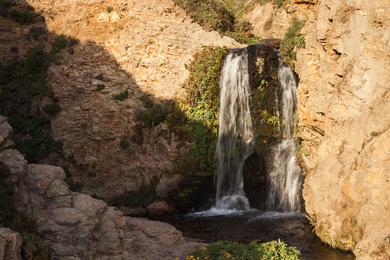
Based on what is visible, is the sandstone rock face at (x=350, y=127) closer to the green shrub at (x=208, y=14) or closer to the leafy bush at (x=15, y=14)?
the green shrub at (x=208, y=14)

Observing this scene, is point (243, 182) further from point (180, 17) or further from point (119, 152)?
point (180, 17)

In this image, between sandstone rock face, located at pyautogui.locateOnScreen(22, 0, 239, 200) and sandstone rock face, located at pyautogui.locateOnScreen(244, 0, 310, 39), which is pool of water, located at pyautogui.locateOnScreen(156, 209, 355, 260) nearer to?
sandstone rock face, located at pyautogui.locateOnScreen(22, 0, 239, 200)

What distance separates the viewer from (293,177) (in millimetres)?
24641

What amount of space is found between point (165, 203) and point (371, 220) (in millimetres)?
13907

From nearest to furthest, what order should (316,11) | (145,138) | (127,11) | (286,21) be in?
(316,11), (145,138), (127,11), (286,21)

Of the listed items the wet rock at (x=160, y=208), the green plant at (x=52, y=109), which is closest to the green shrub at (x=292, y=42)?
the wet rock at (x=160, y=208)

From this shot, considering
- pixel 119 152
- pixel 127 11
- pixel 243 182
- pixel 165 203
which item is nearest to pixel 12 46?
pixel 127 11

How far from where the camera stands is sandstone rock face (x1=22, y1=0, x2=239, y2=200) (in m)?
28.9

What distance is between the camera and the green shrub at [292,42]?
25.5m

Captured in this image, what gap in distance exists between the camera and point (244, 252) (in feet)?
48.6

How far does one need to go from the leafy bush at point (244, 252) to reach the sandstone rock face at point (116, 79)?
1292 cm

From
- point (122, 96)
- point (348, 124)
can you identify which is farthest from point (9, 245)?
point (122, 96)

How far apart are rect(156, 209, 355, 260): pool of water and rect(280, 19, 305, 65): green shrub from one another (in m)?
9.21

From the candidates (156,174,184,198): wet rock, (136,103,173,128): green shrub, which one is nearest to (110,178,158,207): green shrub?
(156,174,184,198): wet rock
